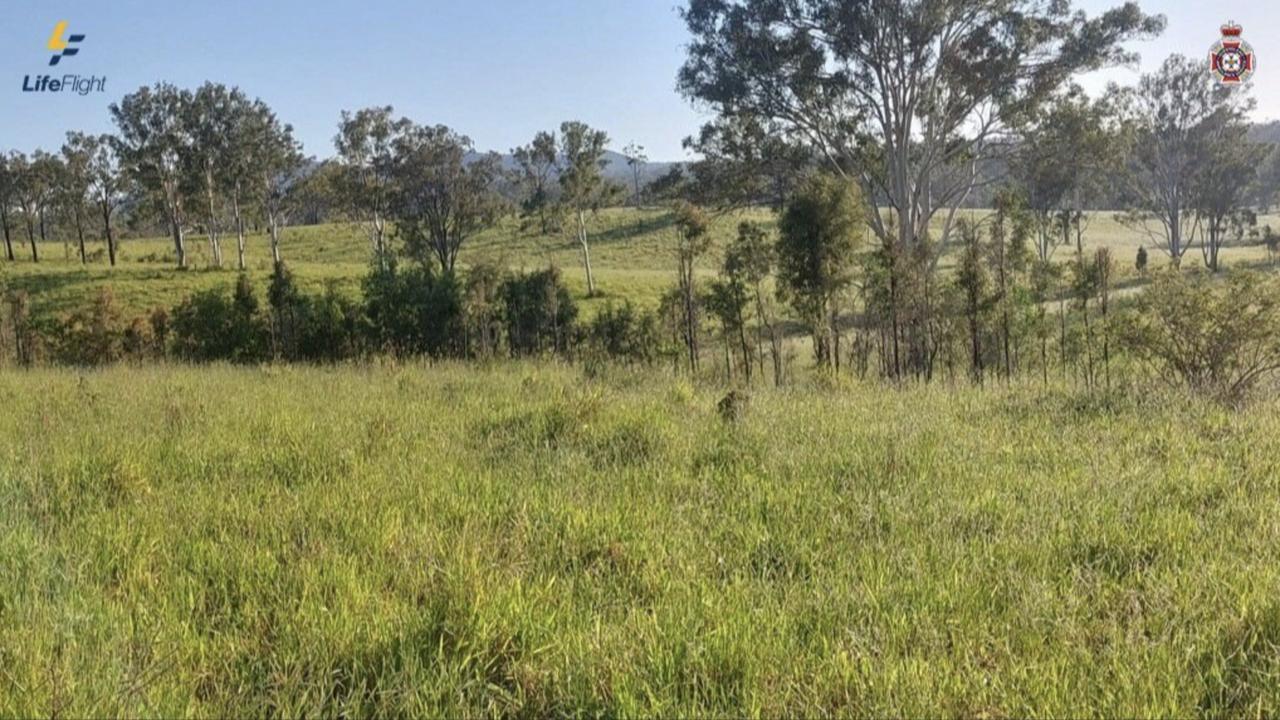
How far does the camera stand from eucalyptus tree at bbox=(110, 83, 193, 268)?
44531mm

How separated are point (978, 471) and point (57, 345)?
27.3 metres

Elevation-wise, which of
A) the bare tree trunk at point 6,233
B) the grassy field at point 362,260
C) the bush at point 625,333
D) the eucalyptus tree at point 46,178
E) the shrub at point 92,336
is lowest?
the bush at point 625,333

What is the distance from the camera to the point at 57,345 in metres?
22.8

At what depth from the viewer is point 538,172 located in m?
53.3

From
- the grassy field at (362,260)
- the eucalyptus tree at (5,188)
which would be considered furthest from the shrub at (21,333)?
the eucalyptus tree at (5,188)

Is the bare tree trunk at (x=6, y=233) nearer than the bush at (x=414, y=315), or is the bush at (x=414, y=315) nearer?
the bush at (x=414, y=315)

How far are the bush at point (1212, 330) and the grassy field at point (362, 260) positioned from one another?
15.4m

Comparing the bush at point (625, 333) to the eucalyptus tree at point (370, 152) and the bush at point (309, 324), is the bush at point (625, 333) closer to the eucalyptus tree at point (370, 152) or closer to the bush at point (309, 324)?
the bush at point (309, 324)

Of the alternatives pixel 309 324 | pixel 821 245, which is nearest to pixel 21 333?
pixel 309 324

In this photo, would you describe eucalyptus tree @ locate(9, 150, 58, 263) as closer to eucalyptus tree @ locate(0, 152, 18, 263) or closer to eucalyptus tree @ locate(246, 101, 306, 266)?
eucalyptus tree @ locate(0, 152, 18, 263)

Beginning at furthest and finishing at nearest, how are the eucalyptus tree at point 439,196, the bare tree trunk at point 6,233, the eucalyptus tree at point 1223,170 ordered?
1. the bare tree trunk at point 6,233
2. the eucalyptus tree at point 1223,170
3. the eucalyptus tree at point 439,196

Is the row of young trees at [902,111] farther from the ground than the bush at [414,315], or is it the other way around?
the row of young trees at [902,111]

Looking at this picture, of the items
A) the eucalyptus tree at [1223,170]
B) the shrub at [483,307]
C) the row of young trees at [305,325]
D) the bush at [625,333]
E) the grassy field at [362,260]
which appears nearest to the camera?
the row of young trees at [305,325]

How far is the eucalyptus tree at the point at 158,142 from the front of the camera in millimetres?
44531
